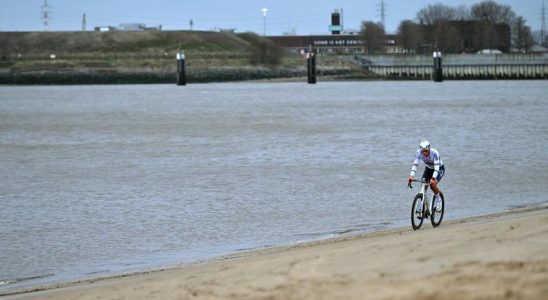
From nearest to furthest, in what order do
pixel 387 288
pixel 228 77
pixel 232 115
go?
pixel 387 288 < pixel 232 115 < pixel 228 77

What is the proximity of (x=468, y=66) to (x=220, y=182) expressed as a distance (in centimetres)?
14121

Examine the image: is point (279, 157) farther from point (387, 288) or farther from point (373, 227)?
point (387, 288)

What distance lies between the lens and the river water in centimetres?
2273

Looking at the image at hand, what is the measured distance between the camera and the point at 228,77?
17962 centimetres

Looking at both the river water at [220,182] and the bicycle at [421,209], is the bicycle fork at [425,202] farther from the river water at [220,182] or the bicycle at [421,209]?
the river water at [220,182]

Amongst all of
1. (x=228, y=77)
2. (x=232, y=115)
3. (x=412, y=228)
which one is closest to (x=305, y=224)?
(x=412, y=228)

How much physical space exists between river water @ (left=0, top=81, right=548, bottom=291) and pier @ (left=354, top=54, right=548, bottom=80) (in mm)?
97545

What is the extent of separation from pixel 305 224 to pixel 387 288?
501 inches

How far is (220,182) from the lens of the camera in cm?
3403

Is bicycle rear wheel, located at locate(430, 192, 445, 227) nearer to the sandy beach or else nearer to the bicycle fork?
the bicycle fork

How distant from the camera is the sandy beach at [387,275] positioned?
39.5 ft

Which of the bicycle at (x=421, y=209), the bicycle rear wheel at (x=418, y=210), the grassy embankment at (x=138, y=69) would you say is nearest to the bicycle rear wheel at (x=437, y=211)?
the bicycle at (x=421, y=209)

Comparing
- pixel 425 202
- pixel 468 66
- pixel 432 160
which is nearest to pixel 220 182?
pixel 425 202

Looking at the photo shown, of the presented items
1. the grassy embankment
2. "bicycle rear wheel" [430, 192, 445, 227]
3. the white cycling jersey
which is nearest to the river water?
"bicycle rear wheel" [430, 192, 445, 227]
